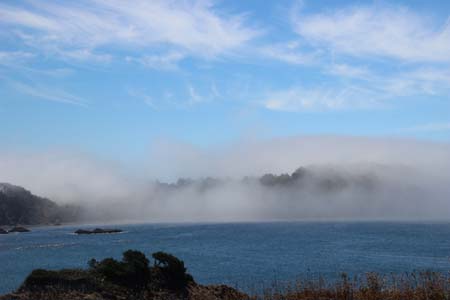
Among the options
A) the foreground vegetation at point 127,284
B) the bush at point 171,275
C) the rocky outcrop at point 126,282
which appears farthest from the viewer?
the bush at point 171,275

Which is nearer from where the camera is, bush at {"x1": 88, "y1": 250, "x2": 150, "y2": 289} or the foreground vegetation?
the foreground vegetation

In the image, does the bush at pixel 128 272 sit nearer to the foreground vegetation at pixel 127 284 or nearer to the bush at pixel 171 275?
the foreground vegetation at pixel 127 284

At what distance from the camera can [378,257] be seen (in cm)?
7469

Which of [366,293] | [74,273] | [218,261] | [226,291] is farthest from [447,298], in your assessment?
[218,261]

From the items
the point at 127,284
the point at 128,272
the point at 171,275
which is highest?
the point at 128,272

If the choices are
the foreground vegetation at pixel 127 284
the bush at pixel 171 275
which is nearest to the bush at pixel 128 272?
the foreground vegetation at pixel 127 284

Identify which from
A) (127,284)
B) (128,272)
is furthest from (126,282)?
(128,272)

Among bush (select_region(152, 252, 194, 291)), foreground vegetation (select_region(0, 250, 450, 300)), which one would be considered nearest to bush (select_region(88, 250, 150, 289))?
foreground vegetation (select_region(0, 250, 450, 300))

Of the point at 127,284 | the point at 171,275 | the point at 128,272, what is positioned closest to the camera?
the point at 127,284

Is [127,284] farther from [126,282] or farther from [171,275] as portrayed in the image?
[171,275]

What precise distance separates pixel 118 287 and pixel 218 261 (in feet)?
147

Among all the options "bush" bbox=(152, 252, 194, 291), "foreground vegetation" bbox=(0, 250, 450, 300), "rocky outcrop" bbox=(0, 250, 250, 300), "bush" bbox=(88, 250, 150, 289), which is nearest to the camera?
"foreground vegetation" bbox=(0, 250, 450, 300)

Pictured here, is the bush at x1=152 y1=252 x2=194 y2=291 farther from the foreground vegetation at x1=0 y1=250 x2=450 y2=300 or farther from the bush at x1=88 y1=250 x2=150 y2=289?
the bush at x1=88 y1=250 x2=150 y2=289

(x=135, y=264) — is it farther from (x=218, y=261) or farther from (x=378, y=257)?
(x=378, y=257)
